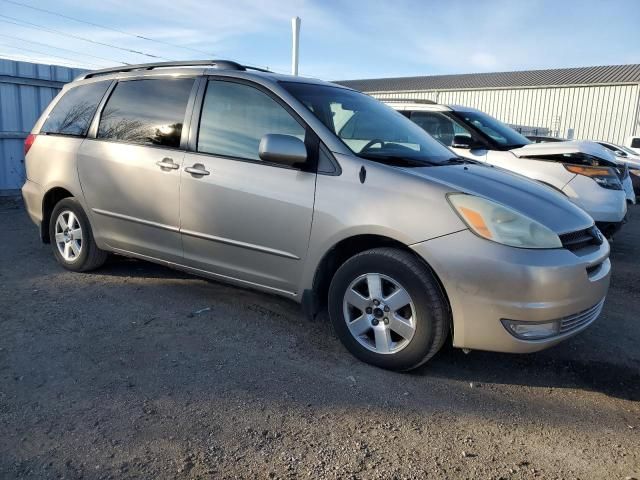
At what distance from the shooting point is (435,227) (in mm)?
2971

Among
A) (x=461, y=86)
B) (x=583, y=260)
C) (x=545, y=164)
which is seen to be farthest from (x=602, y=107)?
(x=583, y=260)

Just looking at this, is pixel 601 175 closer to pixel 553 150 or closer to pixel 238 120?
pixel 553 150

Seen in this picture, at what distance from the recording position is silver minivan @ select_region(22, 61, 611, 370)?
2916 mm

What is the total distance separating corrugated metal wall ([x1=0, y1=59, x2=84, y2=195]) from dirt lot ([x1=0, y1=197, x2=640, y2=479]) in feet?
18.8

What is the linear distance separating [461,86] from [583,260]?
115 ft

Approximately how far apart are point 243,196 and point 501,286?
1.77 meters

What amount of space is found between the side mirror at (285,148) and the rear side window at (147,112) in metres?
1.00

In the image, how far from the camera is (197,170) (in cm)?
385

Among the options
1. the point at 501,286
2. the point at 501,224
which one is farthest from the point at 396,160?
the point at 501,286

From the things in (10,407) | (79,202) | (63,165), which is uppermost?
(63,165)

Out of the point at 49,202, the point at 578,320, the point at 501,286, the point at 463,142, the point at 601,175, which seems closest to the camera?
the point at 501,286

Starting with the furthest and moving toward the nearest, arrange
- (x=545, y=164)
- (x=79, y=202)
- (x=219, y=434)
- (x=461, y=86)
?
(x=461, y=86), (x=545, y=164), (x=79, y=202), (x=219, y=434)

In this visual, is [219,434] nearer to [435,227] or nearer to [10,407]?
[10,407]

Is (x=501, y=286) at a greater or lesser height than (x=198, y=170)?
lesser
